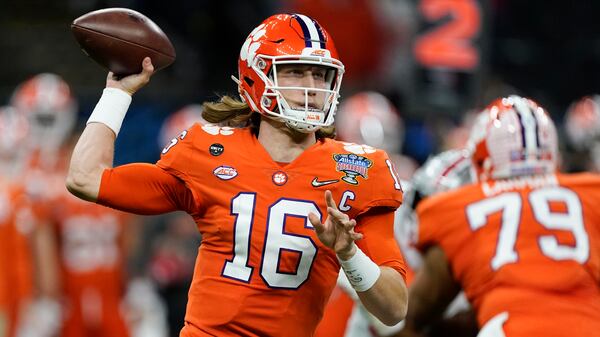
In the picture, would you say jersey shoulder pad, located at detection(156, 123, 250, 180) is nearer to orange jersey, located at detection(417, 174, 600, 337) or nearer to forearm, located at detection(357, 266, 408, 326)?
forearm, located at detection(357, 266, 408, 326)

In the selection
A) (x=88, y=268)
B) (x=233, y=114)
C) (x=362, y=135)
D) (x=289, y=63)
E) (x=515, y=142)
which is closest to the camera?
(x=289, y=63)

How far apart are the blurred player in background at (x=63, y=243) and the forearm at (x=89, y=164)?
4.85 meters

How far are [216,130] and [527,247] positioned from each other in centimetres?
135

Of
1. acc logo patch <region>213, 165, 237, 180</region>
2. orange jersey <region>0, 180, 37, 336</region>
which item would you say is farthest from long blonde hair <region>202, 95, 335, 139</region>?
orange jersey <region>0, 180, 37, 336</region>

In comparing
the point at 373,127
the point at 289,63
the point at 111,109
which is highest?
the point at 289,63

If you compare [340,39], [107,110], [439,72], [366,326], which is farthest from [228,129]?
[340,39]

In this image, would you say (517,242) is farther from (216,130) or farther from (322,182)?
(216,130)

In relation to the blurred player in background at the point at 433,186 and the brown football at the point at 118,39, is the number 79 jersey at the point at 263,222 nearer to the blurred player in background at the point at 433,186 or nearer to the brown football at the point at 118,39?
the brown football at the point at 118,39

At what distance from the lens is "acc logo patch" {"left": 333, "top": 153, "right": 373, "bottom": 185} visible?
150 inches

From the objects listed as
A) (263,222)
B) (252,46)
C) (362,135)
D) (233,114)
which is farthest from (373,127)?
(263,222)

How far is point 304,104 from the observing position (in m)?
3.85

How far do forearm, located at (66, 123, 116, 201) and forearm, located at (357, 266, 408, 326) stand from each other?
91 cm

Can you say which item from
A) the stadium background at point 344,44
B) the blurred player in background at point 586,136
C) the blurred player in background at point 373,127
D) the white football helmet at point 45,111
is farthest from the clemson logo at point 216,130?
the stadium background at point 344,44

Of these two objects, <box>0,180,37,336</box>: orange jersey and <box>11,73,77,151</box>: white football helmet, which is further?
<box>11,73,77,151</box>: white football helmet
